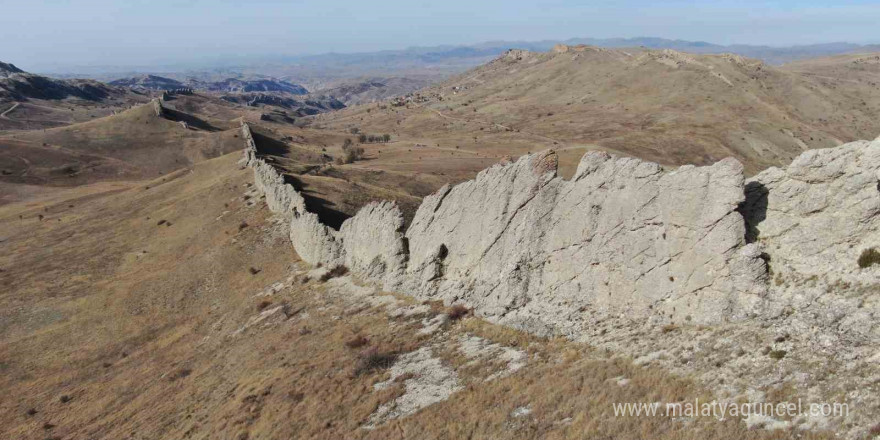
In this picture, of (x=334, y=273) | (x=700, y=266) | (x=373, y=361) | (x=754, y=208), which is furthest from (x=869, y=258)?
(x=334, y=273)

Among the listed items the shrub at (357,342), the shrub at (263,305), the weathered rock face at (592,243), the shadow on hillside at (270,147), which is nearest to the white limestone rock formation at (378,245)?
the weathered rock face at (592,243)

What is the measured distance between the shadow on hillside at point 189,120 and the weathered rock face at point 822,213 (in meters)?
164

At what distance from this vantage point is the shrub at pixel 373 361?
2459cm

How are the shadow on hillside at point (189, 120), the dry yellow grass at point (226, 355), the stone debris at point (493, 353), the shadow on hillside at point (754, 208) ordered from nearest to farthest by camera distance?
the dry yellow grass at point (226, 355) → the shadow on hillside at point (754, 208) → the stone debris at point (493, 353) → the shadow on hillside at point (189, 120)

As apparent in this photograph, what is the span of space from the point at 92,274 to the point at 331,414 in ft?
148

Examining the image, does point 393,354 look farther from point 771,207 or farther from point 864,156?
point 864,156

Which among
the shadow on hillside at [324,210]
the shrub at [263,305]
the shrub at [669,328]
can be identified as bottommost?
the shrub at [263,305]

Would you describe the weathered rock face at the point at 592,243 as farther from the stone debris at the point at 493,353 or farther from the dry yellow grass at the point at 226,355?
the dry yellow grass at the point at 226,355

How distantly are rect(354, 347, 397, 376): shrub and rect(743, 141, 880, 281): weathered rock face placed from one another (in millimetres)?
17461

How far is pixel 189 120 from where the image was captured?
15750 centimetres

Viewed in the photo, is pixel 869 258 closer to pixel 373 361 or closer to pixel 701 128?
pixel 373 361

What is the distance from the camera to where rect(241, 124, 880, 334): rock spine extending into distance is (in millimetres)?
17297

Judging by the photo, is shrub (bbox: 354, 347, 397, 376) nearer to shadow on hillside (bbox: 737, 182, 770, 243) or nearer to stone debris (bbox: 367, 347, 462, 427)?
stone debris (bbox: 367, 347, 462, 427)

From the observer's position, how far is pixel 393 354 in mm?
25453
